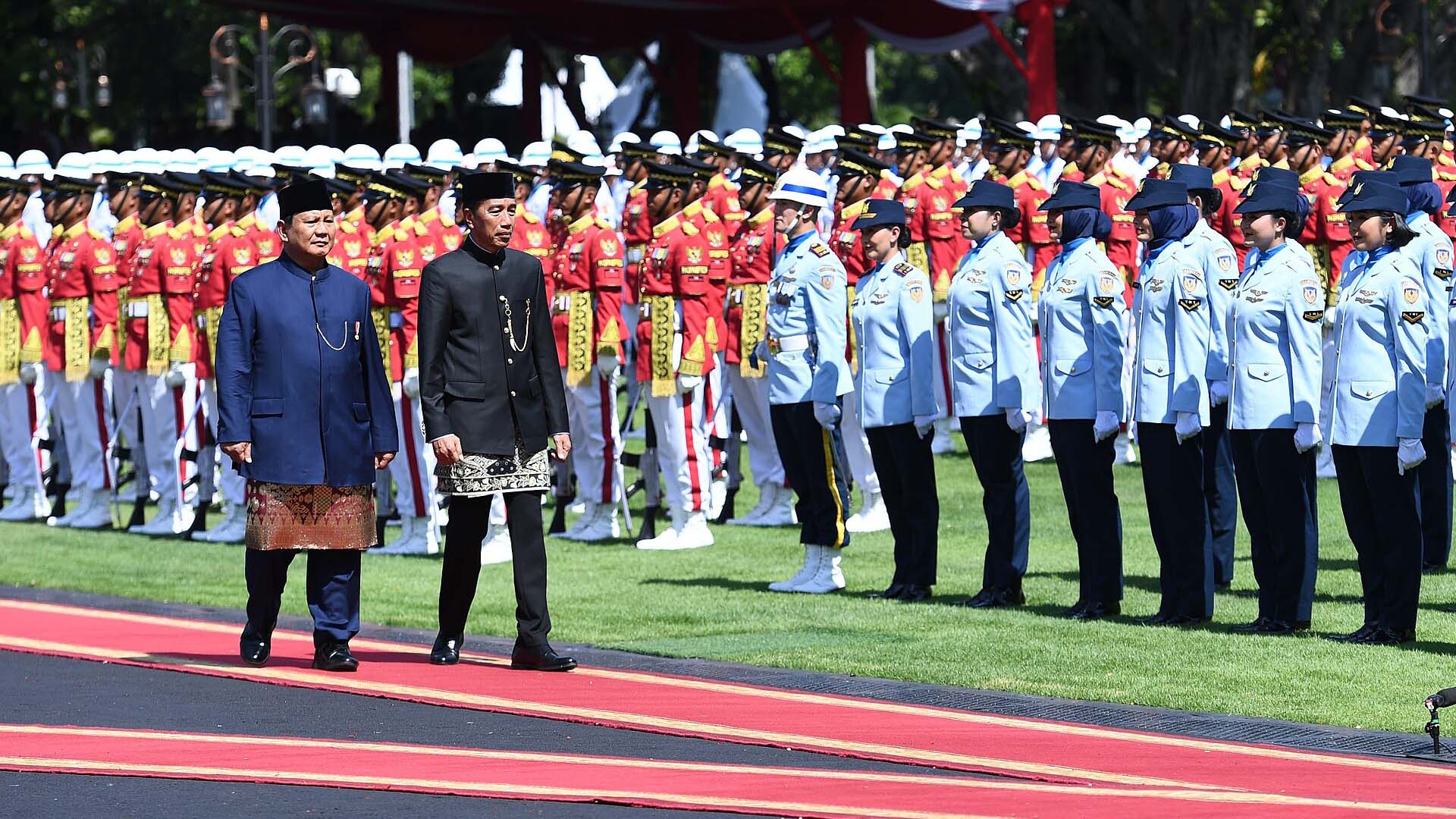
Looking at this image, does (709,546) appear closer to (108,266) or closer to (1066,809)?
(108,266)

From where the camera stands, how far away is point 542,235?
619 inches

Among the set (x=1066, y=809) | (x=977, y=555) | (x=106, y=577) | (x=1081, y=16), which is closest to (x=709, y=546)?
(x=977, y=555)

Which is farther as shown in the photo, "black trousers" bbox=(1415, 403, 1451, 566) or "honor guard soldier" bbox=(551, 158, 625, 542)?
"honor guard soldier" bbox=(551, 158, 625, 542)

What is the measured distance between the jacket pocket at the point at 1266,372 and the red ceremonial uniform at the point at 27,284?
10116mm

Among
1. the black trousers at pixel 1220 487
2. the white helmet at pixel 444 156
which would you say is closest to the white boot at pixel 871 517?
the black trousers at pixel 1220 487

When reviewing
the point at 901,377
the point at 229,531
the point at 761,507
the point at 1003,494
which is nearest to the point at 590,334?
the point at 761,507

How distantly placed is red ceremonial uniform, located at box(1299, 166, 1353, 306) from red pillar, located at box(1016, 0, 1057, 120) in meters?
11.0

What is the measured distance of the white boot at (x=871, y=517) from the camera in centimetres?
1570

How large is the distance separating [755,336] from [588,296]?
1.09 meters

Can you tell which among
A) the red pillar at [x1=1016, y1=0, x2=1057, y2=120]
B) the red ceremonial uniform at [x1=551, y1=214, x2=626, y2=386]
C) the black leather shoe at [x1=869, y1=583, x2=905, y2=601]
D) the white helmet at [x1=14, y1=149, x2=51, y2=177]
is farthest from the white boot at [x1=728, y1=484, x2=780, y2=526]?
the red pillar at [x1=1016, y1=0, x2=1057, y2=120]

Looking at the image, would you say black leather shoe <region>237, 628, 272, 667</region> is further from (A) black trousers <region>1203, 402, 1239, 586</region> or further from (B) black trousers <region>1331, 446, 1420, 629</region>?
(B) black trousers <region>1331, 446, 1420, 629</region>

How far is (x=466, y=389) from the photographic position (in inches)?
414

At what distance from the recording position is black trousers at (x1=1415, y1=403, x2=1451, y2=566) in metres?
12.8

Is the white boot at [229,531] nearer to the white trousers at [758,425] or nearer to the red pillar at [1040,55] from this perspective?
the white trousers at [758,425]
